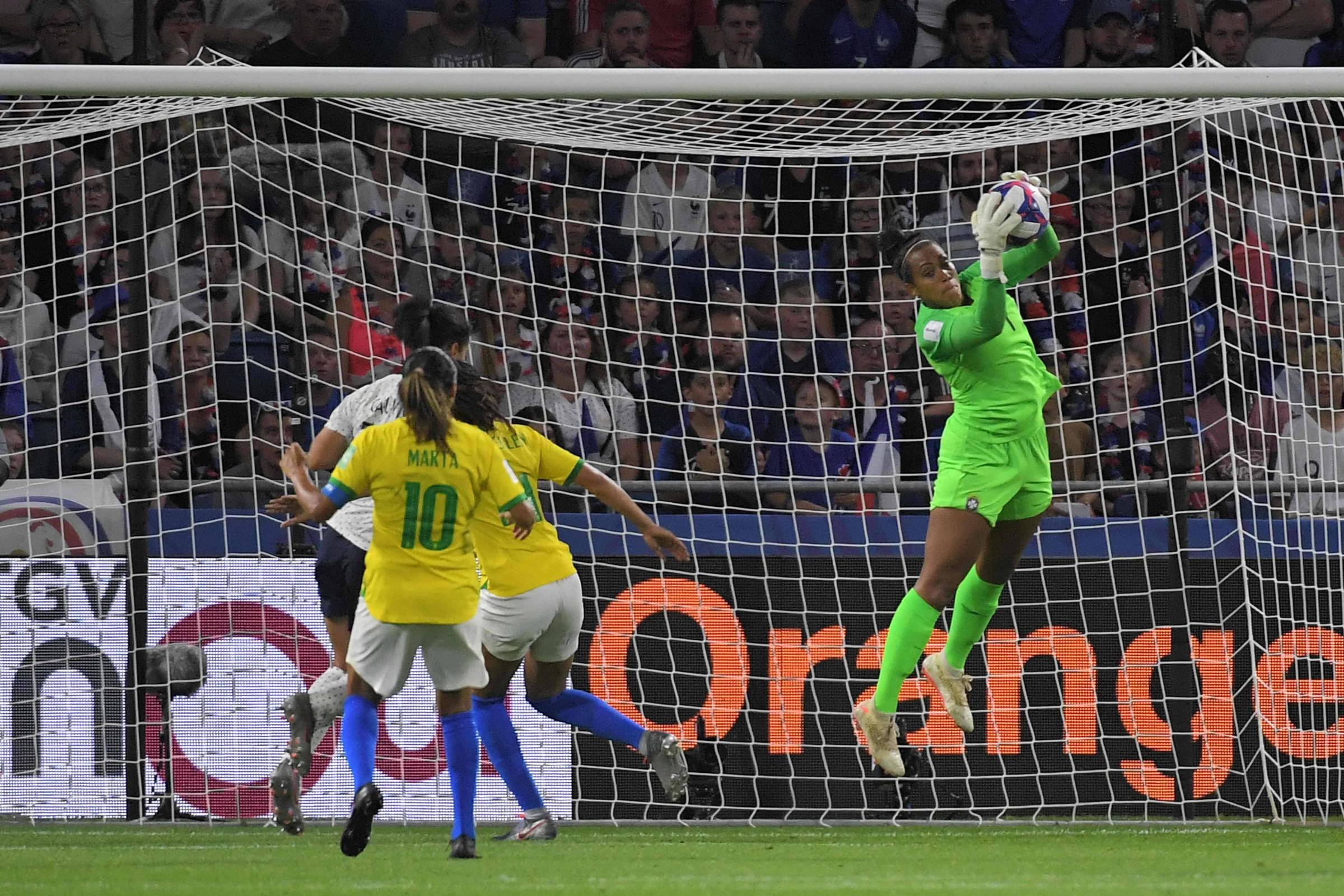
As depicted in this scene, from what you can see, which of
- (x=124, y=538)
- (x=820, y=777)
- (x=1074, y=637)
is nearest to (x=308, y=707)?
(x=124, y=538)

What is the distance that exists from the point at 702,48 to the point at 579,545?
4.43 meters

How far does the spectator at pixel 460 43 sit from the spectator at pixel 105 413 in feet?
8.70

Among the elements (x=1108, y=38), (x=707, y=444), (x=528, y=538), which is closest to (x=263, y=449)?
(x=707, y=444)

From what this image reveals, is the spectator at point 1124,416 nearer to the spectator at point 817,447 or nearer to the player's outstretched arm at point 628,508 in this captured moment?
the spectator at point 817,447

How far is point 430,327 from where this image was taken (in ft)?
20.8

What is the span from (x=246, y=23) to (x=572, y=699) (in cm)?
587

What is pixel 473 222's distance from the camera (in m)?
9.72

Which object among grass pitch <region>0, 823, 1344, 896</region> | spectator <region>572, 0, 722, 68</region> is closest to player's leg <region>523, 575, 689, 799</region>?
grass pitch <region>0, 823, 1344, 896</region>

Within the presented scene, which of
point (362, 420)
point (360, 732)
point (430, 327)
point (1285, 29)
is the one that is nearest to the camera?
point (360, 732)

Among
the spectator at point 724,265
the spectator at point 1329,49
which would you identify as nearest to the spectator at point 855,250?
the spectator at point 724,265

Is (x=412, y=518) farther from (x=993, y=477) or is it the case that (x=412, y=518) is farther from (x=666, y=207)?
(x=666, y=207)

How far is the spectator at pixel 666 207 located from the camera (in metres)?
9.47

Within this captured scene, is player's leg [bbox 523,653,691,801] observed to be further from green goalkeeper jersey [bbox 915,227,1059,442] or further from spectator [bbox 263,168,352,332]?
spectator [bbox 263,168,352,332]

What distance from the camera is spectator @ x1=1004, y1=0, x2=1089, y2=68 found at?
36.3 feet
